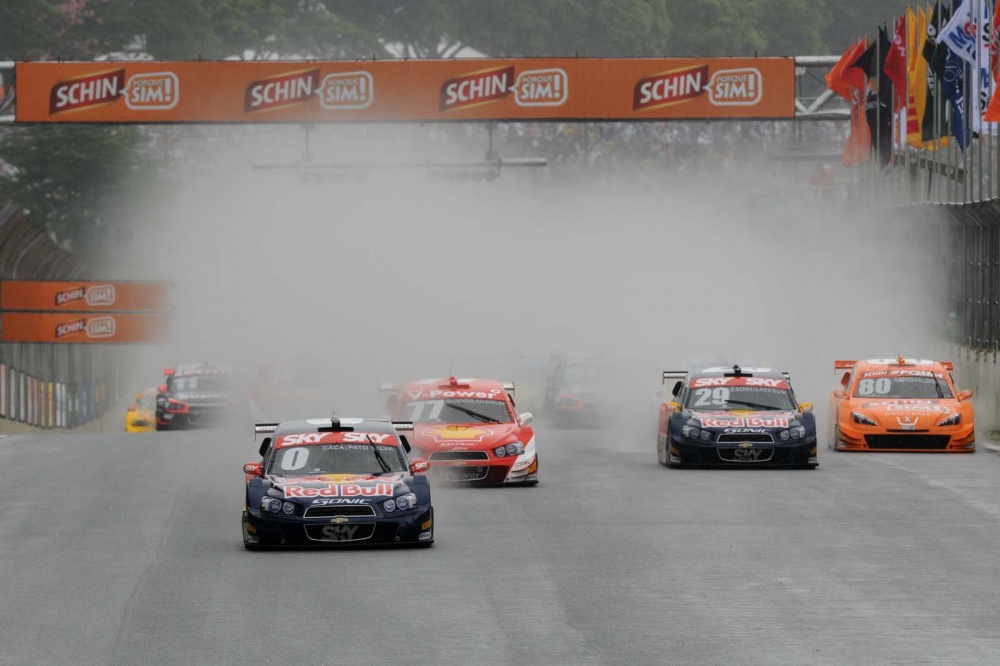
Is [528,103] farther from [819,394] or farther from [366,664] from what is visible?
[366,664]

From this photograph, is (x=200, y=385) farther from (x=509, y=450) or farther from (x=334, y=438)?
(x=334, y=438)

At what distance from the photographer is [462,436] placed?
23.4 metres

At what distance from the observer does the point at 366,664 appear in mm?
11578

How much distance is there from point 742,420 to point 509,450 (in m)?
3.73

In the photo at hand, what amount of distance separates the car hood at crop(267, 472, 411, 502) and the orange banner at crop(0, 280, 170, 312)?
28523 mm

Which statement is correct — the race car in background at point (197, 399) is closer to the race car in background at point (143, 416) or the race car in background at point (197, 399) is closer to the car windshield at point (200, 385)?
the car windshield at point (200, 385)

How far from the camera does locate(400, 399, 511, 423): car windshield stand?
2416 centimetres

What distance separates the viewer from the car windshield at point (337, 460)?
1778 cm

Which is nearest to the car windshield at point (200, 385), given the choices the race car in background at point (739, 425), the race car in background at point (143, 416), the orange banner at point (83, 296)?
the race car in background at point (143, 416)

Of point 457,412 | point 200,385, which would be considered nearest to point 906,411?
point 457,412

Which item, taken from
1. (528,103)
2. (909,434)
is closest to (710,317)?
(528,103)

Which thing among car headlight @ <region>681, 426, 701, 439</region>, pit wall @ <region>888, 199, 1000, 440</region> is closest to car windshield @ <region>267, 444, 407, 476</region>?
car headlight @ <region>681, 426, 701, 439</region>

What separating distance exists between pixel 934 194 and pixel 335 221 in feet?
125

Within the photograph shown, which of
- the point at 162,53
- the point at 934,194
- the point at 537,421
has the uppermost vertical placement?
the point at 162,53
